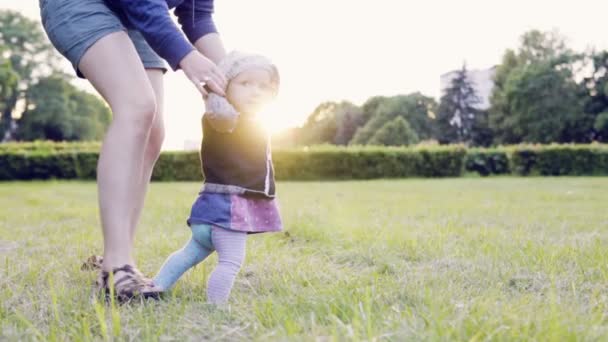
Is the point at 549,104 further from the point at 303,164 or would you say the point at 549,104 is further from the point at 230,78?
the point at 230,78

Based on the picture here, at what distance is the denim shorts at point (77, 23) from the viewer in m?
2.11

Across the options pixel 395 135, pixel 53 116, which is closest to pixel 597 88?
pixel 395 135

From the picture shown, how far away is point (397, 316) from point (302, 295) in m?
0.44

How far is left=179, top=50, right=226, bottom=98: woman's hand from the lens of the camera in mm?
1922

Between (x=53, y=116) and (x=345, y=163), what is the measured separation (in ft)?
114

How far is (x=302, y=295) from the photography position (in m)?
1.87

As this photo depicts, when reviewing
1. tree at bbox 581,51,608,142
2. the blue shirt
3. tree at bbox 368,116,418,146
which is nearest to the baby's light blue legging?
the blue shirt

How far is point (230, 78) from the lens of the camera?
6.61ft

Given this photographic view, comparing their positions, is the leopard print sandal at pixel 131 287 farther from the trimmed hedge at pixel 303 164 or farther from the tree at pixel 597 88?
the tree at pixel 597 88

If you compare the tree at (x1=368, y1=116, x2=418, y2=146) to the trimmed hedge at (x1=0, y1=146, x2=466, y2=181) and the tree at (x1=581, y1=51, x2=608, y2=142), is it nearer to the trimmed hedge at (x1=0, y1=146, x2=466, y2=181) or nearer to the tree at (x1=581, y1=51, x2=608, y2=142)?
the tree at (x1=581, y1=51, x2=608, y2=142)

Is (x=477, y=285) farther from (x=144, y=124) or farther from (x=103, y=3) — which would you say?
(x=103, y=3)

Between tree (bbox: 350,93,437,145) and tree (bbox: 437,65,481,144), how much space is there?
2.97 m

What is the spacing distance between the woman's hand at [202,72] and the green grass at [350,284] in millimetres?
725

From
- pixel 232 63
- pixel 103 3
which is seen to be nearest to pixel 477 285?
pixel 232 63
